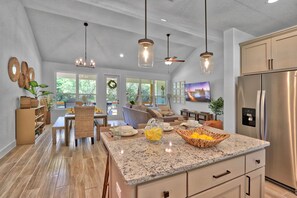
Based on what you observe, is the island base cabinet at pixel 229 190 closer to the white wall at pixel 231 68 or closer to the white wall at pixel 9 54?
the white wall at pixel 231 68

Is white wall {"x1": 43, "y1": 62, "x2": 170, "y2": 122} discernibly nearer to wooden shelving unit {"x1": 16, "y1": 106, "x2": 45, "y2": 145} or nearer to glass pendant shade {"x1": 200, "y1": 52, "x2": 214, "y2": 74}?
wooden shelving unit {"x1": 16, "y1": 106, "x2": 45, "y2": 145}

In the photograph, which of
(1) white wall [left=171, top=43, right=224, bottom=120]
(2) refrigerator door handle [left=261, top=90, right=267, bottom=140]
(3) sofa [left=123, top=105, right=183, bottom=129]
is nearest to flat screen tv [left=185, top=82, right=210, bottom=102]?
(1) white wall [left=171, top=43, right=224, bottom=120]

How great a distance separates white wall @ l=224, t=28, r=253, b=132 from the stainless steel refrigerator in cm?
59

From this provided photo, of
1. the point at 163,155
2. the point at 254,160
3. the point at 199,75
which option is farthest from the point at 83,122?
the point at 199,75

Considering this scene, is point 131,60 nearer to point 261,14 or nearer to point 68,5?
point 68,5

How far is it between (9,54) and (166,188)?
457cm

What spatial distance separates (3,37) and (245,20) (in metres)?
5.14

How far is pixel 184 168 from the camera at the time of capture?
94cm

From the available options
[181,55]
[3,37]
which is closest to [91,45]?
[3,37]

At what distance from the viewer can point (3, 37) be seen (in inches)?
126

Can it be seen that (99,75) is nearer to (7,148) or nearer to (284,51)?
(7,148)

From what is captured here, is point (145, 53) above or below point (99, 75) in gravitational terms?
below

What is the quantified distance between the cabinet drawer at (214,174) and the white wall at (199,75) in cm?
548

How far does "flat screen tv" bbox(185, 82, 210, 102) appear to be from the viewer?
6751 mm
